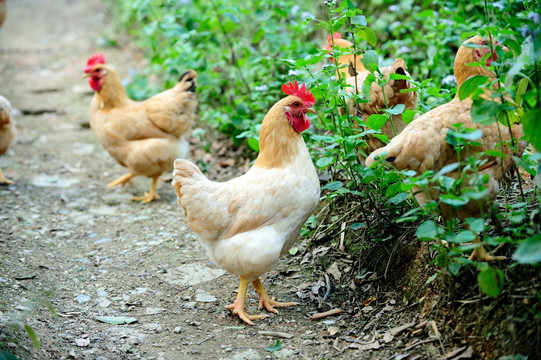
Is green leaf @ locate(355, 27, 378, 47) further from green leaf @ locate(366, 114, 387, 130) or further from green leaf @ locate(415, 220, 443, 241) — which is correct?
green leaf @ locate(415, 220, 443, 241)

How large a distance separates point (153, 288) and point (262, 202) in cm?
133

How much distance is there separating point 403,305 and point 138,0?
5.49 meters

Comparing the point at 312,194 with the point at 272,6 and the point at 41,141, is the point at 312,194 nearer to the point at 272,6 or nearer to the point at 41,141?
the point at 272,6

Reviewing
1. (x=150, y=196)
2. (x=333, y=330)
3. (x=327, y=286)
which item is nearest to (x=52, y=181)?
(x=150, y=196)

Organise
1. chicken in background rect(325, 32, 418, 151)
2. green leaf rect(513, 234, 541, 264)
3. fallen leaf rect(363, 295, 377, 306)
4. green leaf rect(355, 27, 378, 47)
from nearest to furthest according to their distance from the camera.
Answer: green leaf rect(513, 234, 541, 264) < green leaf rect(355, 27, 378, 47) < fallen leaf rect(363, 295, 377, 306) < chicken in background rect(325, 32, 418, 151)

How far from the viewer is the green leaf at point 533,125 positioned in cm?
258

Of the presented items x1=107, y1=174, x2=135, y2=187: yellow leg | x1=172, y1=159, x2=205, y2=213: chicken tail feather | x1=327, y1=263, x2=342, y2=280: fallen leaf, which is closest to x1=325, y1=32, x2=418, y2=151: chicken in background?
x1=327, y1=263, x2=342, y2=280: fallen leaf

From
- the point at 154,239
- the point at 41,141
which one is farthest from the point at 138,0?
the point at 154,239

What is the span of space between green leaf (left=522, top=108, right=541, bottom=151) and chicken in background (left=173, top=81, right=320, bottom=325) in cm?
154

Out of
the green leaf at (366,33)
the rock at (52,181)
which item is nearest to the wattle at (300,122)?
the green leaf at (366,33)

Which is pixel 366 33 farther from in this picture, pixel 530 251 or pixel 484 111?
pixel 530 251

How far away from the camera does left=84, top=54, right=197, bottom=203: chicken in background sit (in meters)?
5.95

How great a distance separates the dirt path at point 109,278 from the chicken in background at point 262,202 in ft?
1.08

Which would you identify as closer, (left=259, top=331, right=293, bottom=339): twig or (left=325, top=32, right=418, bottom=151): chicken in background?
(left=259, top=331, right=293, bottom=339): twig
